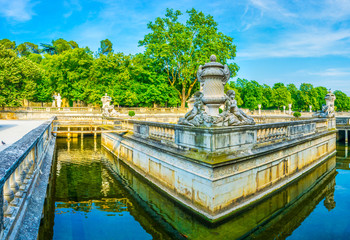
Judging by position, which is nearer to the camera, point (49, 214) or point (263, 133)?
point (49, 214)

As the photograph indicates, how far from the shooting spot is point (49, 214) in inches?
273

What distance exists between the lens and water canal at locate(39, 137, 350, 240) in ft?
19.4

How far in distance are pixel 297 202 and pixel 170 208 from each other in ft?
14.5

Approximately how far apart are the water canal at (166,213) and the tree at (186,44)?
97.4ft

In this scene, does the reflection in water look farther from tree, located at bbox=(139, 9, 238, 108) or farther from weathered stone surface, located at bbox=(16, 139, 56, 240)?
tree, located at bbox=(139, 9, 238, 108)

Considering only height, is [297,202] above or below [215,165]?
below

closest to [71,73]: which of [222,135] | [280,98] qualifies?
[222,135]

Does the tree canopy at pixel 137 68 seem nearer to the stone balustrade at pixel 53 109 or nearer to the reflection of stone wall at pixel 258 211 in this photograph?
the stone balustrade at pixel 53 109

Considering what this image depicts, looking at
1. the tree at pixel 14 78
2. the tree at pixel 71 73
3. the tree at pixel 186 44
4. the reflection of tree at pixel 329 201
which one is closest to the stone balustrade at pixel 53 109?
the tree at pixel 14 78

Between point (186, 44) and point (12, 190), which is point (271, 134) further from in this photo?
point (186, 44)

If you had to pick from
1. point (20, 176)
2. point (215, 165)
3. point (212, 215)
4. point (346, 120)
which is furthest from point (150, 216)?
point (346, 120)

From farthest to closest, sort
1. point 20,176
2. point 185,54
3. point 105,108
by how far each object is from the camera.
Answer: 1. point 185,54
2. point 105,108
3. point 20,176

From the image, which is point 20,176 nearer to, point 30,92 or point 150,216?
point 150,216

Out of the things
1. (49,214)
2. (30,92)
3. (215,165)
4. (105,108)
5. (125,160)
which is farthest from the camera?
(30,92)
